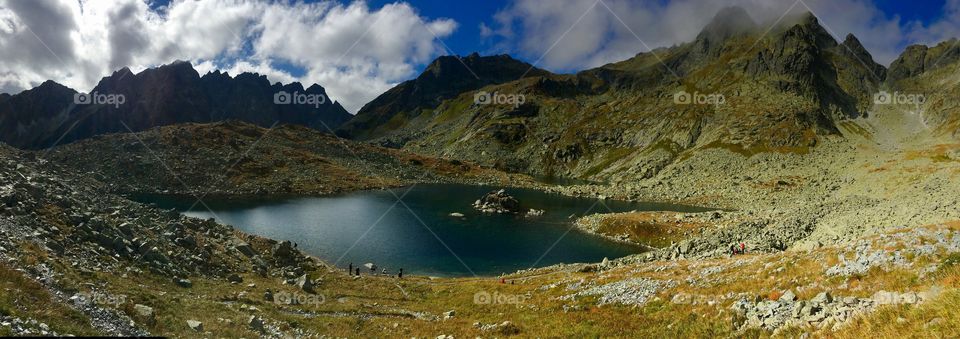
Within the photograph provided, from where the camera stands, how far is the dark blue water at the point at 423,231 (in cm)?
6600

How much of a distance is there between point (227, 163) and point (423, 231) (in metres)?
85.6

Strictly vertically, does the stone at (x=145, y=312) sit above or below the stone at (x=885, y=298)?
above

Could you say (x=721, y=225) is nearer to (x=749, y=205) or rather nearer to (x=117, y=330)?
(x=749, y=205)

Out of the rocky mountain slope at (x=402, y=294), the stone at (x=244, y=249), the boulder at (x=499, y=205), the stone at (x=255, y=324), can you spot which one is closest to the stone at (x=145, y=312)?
the rocky mountain slope at (x=402, y=294)

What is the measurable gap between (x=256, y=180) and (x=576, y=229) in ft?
306

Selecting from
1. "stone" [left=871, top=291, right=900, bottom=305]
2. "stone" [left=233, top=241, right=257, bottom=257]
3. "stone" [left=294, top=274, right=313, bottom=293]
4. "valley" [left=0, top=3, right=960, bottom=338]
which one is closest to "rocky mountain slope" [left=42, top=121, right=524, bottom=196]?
"valley" [left=0, top=3, right=960, bottom=338]

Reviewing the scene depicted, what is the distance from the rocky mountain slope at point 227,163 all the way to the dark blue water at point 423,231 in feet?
49.2

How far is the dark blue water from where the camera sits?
6600cm

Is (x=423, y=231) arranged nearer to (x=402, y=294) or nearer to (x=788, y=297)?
(x=402, y=294)

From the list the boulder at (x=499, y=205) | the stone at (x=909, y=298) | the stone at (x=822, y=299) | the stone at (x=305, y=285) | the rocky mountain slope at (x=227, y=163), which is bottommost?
the stone at (x=305, y=285)

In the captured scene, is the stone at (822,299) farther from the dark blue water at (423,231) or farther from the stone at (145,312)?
the dark blue water at (423,231)

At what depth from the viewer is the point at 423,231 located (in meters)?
84.9

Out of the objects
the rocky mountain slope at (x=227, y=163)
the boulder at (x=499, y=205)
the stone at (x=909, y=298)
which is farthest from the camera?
the rocky mountain slope at (x=227, y=163)

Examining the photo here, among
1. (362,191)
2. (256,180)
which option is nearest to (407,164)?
(362,191)
